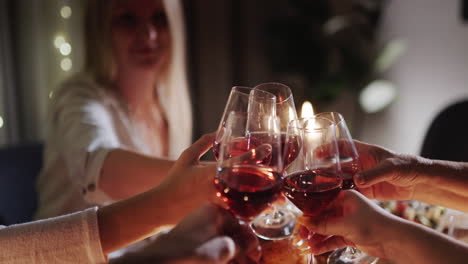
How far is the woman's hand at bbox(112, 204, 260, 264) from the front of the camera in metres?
0.78

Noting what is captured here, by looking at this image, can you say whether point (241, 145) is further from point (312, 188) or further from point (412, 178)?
point (412, 178)

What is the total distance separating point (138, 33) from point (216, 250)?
1.55 m

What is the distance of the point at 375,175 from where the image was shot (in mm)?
1146

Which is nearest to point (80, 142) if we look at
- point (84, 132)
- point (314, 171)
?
point (84, 132)

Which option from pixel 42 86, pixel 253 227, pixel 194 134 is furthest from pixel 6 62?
pixel 253 227

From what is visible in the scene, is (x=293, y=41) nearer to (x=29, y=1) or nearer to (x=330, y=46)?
(x=330, y=46)

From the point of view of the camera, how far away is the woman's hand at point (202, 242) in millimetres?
777

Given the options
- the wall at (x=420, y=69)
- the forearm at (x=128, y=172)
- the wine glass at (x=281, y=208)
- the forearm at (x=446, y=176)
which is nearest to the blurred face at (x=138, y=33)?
the forearm at (x=128, y=172)

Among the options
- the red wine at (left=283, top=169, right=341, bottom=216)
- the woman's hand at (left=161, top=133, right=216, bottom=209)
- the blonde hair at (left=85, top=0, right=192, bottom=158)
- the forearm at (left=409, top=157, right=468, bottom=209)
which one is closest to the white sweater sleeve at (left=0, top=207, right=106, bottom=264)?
the woman's hand at (left=161, top=133, right=216, bottom=209)

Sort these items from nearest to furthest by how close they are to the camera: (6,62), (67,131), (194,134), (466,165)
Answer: (466,165) < (67,131) < (6,62) < (194,134)

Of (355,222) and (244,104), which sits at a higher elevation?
(244,104)

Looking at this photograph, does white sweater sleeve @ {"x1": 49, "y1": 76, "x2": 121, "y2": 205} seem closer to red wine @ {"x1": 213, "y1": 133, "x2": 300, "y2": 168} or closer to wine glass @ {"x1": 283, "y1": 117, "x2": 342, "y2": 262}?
red wine @ {"x1": 213, "y1": 133, "x2": 300, "y2": 168}

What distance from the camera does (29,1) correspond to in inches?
115

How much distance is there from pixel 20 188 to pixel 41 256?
90 cm
